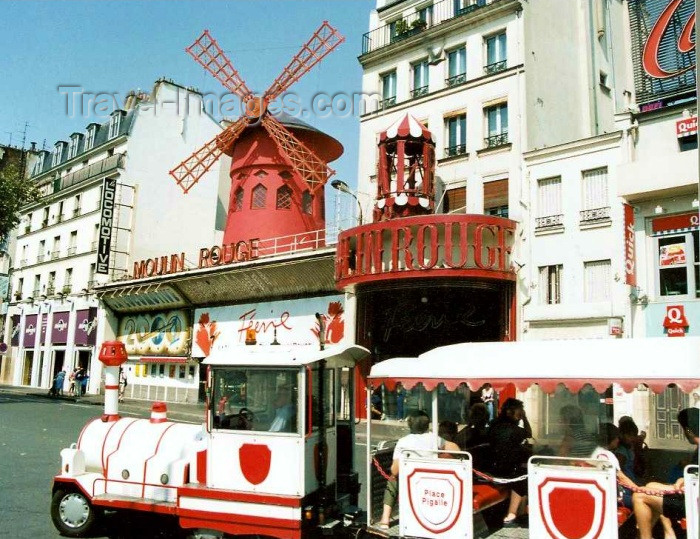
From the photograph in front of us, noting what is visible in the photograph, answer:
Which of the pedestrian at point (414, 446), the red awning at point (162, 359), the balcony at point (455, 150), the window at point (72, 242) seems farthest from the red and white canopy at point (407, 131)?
the window at point (72, 242)

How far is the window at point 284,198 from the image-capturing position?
2905 centimetres

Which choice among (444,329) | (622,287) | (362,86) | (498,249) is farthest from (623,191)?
(362,86)

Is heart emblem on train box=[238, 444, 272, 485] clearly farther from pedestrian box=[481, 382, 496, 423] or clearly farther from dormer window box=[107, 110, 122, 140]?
dormer window box=[107, 110, 122, 140]

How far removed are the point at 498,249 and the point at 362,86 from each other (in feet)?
30.6

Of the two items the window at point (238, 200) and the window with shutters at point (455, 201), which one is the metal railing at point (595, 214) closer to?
the window with shutters at point (455, 201)

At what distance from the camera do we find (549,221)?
1888 cm

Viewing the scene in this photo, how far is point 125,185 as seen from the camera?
3491cm

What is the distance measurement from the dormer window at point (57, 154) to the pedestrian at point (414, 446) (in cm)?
4171

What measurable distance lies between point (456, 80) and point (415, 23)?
2.95 m

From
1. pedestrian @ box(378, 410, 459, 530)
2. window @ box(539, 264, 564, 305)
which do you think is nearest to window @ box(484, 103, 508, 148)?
window @ box(539, 264, 564, 305)

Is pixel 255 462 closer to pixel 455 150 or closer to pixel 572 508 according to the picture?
pixel 572 508

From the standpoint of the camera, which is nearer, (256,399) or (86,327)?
(256,399)

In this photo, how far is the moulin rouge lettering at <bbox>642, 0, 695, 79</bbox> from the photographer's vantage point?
17.1m

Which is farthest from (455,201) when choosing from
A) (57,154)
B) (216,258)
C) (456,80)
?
Result: (57,154)
